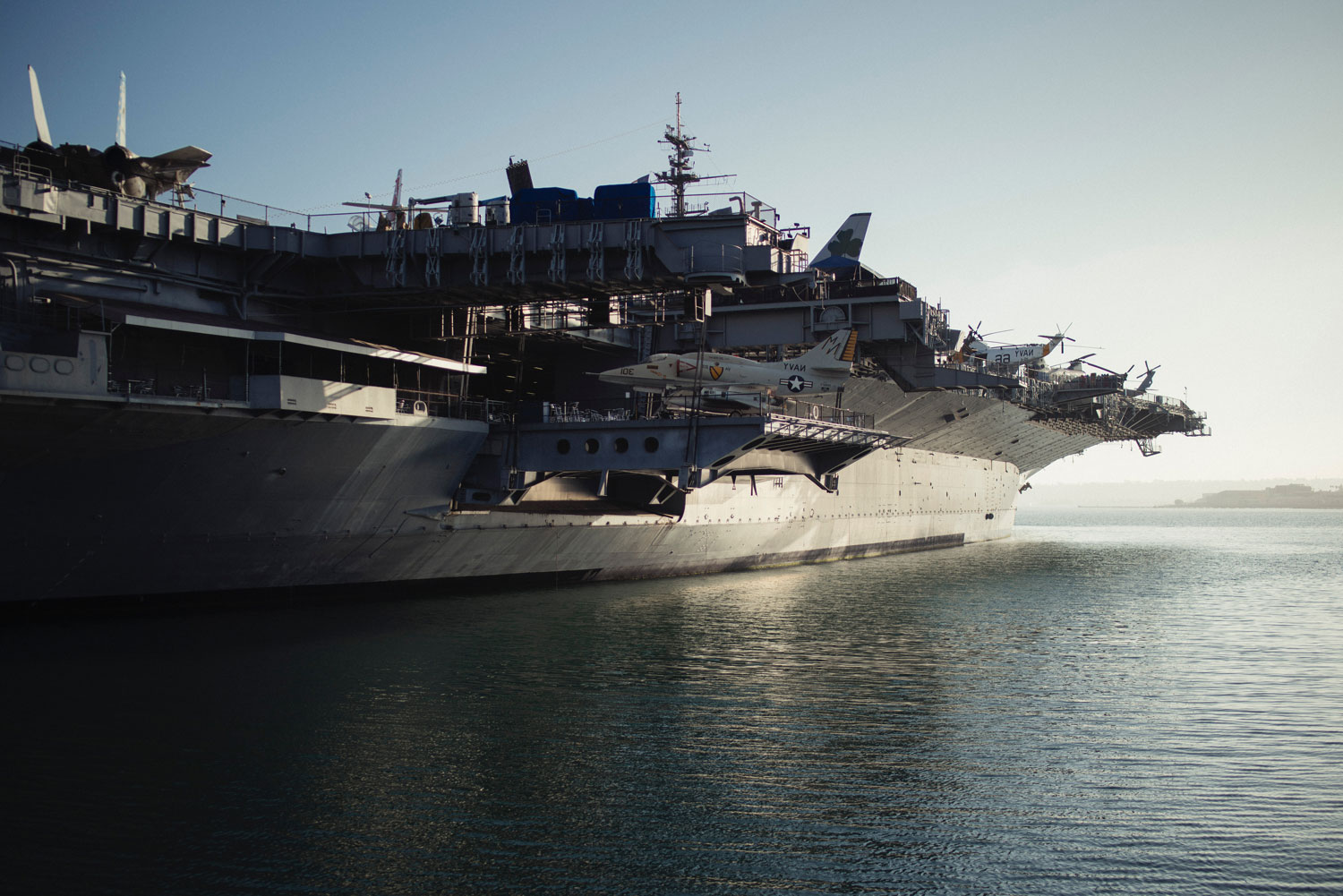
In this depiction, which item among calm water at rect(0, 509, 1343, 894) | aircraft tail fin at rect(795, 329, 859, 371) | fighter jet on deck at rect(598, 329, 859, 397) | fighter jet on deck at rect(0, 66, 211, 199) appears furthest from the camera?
aircraft tail fin at rect(795, 329, 859, 371)

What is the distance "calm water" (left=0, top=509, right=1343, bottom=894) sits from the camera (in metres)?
8.46

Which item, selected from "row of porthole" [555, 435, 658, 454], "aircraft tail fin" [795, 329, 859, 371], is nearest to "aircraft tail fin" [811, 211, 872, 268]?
"aircraft tail fin" [795, 329, 859, 371]

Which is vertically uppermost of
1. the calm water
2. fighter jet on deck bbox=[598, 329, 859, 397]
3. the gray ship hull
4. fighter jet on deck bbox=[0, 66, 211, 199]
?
fighter jet on deck bbox=[0, 66, 211, 199]

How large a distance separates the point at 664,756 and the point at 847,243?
25.6 metres

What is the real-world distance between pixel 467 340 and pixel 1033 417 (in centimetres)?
3592

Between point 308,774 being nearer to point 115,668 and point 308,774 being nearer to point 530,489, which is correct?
point 115,668

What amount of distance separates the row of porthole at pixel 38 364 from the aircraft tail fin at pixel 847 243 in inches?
885

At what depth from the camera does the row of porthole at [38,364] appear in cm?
1709

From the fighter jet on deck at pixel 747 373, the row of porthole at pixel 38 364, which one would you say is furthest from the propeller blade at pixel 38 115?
the fighter jet on deck at pixel 747 373

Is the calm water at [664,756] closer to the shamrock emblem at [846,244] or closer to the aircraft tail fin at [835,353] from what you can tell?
the aircraft tail fin at [835,353]

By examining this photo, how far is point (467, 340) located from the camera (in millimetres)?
27625

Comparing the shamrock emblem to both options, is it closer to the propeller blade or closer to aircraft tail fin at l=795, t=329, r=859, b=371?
aircraft tail fin at l=795, t=329, r=859, b=371

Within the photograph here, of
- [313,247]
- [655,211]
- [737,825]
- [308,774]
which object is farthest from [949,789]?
[313,247]

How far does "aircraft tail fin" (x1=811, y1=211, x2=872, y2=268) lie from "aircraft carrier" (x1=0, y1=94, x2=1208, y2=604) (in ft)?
0.32
